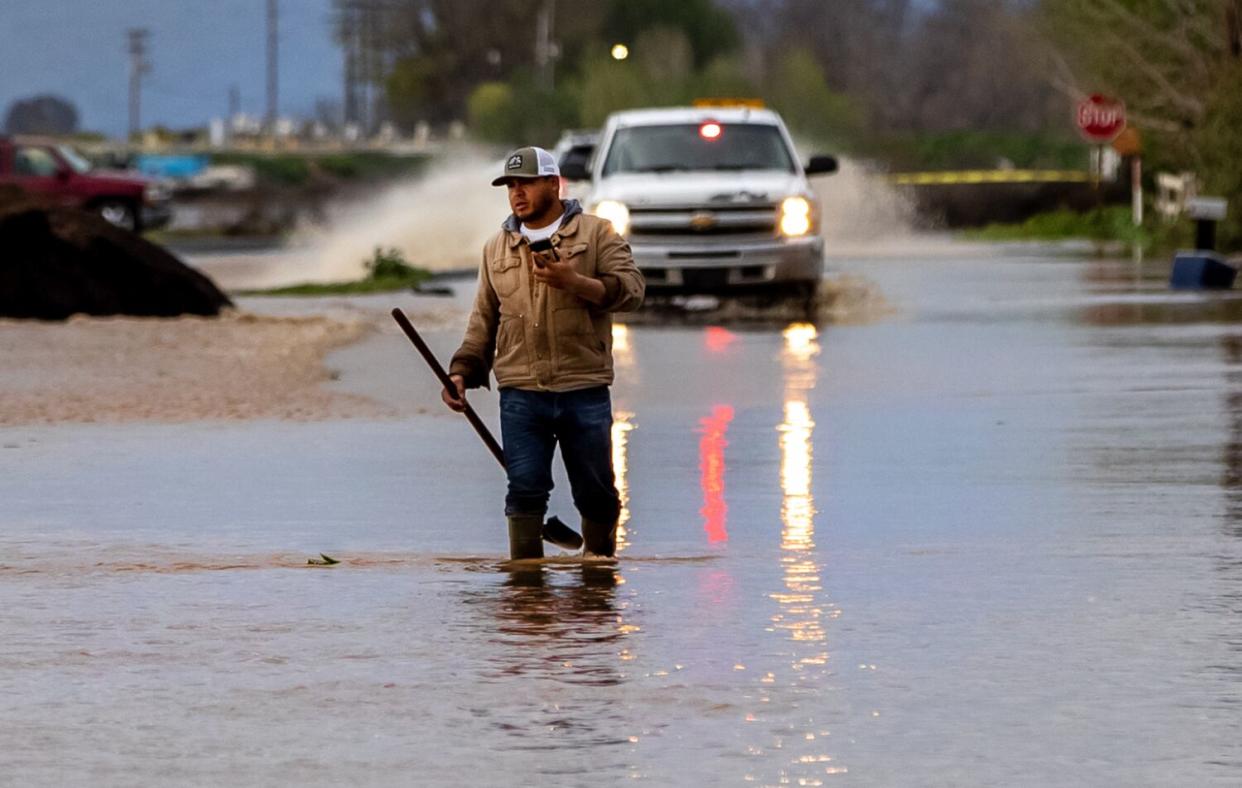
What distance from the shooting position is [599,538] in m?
10.5

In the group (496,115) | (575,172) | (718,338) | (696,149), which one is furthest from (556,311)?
(496,115)

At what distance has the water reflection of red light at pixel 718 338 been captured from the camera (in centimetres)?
2197

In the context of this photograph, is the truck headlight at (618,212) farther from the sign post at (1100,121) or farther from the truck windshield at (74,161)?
the truck windshield at (74,161)

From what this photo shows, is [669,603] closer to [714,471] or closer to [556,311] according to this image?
[556,311]

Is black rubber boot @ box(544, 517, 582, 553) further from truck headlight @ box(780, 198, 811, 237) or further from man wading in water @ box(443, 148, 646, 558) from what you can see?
truck headlight @ box(780, 198, 811, 237)

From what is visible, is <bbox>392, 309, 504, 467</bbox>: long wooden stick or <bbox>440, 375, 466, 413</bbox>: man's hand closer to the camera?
<bbox>440, 375, 466, 413</bbox>: man's hand

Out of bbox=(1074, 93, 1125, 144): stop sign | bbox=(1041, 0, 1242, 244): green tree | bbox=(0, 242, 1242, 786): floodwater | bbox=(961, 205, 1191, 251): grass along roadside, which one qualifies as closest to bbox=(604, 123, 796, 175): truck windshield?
bbox=(0, 242, 1242, 786): floodwater

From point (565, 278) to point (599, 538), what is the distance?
1.29 m

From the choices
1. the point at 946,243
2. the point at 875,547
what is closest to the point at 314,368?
the point at 875,547

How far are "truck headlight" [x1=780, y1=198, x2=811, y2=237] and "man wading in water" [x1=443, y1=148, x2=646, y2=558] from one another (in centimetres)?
1542

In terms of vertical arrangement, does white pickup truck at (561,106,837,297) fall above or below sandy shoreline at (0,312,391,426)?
above

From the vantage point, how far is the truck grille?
83.0ft

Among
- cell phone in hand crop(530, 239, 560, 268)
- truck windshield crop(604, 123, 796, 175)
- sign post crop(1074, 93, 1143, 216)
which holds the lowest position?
cell phone in hand crop(530, 239, 560, 268)

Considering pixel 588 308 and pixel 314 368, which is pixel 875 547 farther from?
pixel 314 368
